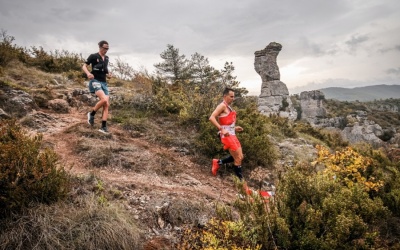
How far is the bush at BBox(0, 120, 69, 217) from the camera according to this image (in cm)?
294

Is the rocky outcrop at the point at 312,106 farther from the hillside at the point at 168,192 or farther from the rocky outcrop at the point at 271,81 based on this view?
the hillside at the point at 168,192

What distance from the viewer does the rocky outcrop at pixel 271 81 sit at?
30.0m

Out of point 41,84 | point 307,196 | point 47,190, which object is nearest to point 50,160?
point 47,190

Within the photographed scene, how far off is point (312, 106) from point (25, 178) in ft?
165

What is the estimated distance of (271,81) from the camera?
3039 centimetres

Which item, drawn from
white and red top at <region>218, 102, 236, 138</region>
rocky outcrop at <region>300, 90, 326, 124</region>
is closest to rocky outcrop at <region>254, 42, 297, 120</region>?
rocky outcrop at <region>300, 90, 326, 124</region>

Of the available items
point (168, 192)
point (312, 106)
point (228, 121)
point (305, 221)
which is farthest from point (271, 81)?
point (305, 221)

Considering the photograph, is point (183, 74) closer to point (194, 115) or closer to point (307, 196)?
point (194, 115)

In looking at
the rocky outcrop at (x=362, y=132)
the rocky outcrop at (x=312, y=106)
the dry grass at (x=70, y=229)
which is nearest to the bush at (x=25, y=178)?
the dry grass at (x=70, y=229)

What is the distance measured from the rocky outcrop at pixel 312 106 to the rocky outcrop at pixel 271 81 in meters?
19.2

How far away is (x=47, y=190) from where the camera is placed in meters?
3.23

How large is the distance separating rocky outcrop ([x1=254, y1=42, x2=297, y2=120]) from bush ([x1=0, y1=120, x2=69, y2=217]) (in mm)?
27751

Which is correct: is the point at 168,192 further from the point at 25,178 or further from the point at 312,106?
the point at 312,106

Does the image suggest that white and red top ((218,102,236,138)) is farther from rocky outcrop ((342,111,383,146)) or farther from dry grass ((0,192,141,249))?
rocky outcrop ((342,111,383,146))
